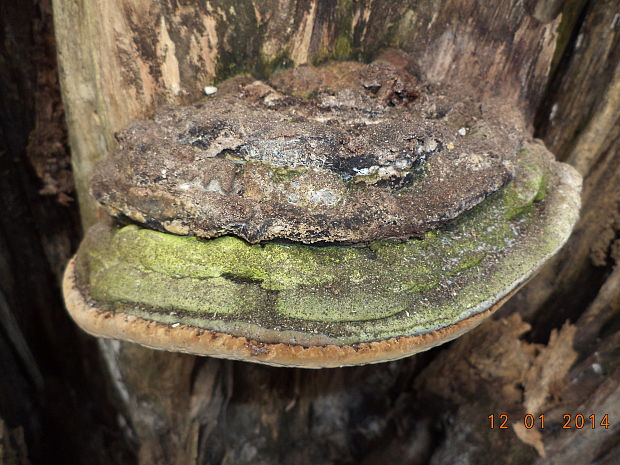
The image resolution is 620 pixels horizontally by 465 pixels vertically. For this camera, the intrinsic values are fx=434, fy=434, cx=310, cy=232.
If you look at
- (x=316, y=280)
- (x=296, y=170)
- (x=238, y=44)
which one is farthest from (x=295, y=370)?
(x=238, y=44)

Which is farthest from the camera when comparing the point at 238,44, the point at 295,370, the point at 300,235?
the point at 295,370

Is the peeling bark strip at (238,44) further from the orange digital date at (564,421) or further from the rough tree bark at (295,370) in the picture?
the orange digital date at (564,421)

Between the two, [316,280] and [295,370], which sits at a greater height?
[316,280]

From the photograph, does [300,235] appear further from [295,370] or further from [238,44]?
[295,370]

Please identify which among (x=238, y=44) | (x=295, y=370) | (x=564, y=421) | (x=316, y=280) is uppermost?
(x=238, y=44)

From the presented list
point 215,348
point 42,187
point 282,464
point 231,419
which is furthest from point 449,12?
point 282,464

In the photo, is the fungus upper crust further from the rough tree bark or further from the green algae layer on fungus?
the rough tree bark

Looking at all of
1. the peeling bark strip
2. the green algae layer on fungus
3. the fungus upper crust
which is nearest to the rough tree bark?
the peeling bark strip
